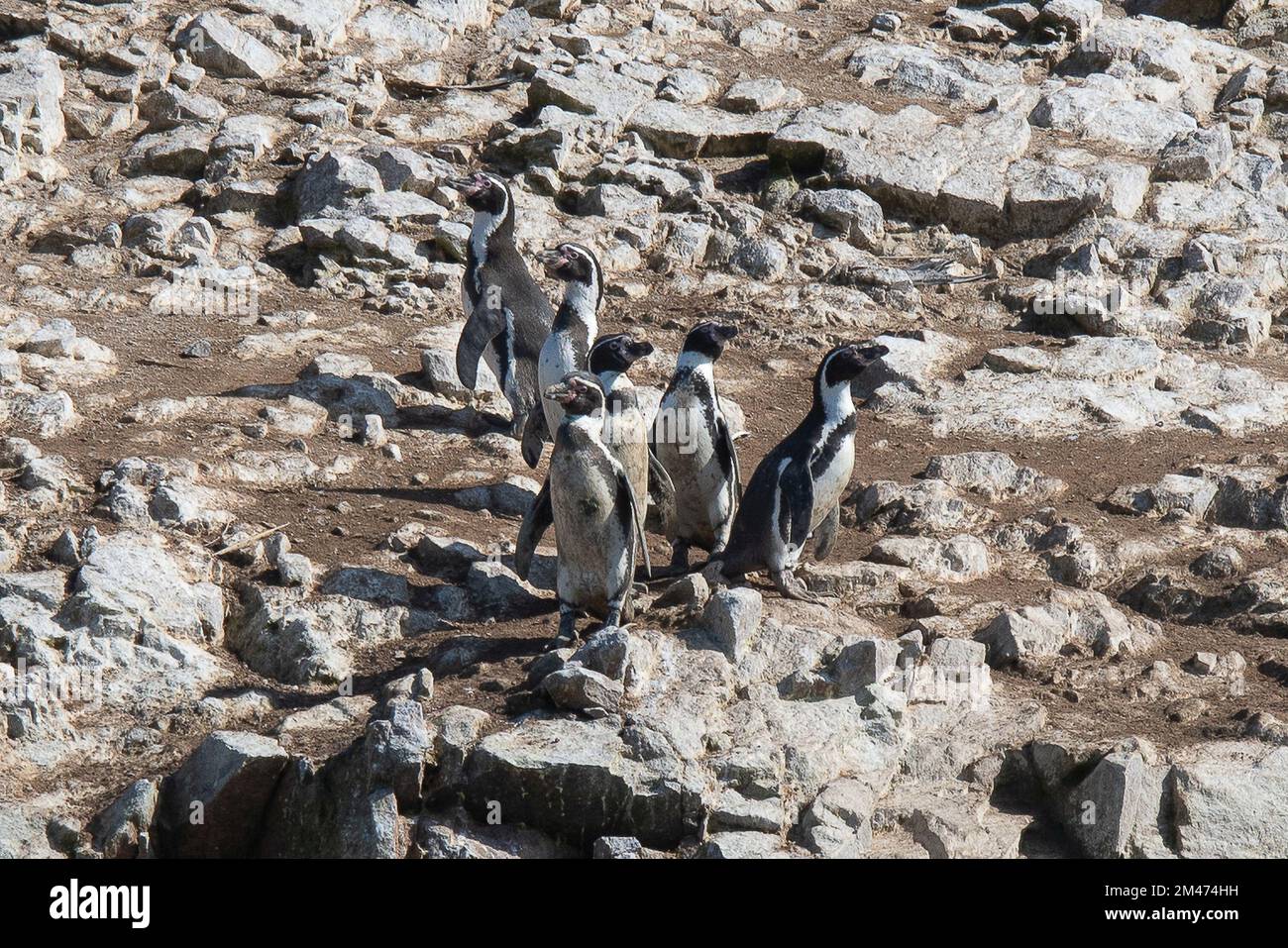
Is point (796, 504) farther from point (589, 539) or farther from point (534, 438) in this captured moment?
point (534, 438)

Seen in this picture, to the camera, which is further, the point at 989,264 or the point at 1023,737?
the point at 989,264

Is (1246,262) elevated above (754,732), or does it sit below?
above

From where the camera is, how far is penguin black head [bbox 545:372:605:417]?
653 centimetres

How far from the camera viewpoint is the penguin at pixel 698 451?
763cm

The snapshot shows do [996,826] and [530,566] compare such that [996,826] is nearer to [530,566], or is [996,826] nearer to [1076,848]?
[1076,848]

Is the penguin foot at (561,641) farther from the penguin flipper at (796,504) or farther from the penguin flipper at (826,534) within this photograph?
the penguin flipper at (826,534)

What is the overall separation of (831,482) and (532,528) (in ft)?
4.84

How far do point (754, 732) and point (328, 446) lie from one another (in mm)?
3512

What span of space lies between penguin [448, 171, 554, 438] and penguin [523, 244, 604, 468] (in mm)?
235

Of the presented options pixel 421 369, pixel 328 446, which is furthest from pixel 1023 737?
pixel 421 369

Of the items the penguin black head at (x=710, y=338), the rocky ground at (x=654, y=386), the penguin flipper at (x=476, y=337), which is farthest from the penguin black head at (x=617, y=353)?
the penguin flipper at (x=476, y=337)

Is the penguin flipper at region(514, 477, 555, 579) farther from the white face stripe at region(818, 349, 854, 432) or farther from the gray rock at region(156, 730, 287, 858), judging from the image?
the gray rock at region(156, 730, 287, 858)

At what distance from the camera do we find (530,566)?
7.04 meters

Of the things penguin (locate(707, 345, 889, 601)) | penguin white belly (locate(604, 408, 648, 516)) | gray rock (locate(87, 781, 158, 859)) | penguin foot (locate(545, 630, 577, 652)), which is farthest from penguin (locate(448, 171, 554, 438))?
gray rock (locate(87, 781, 158, 859))
